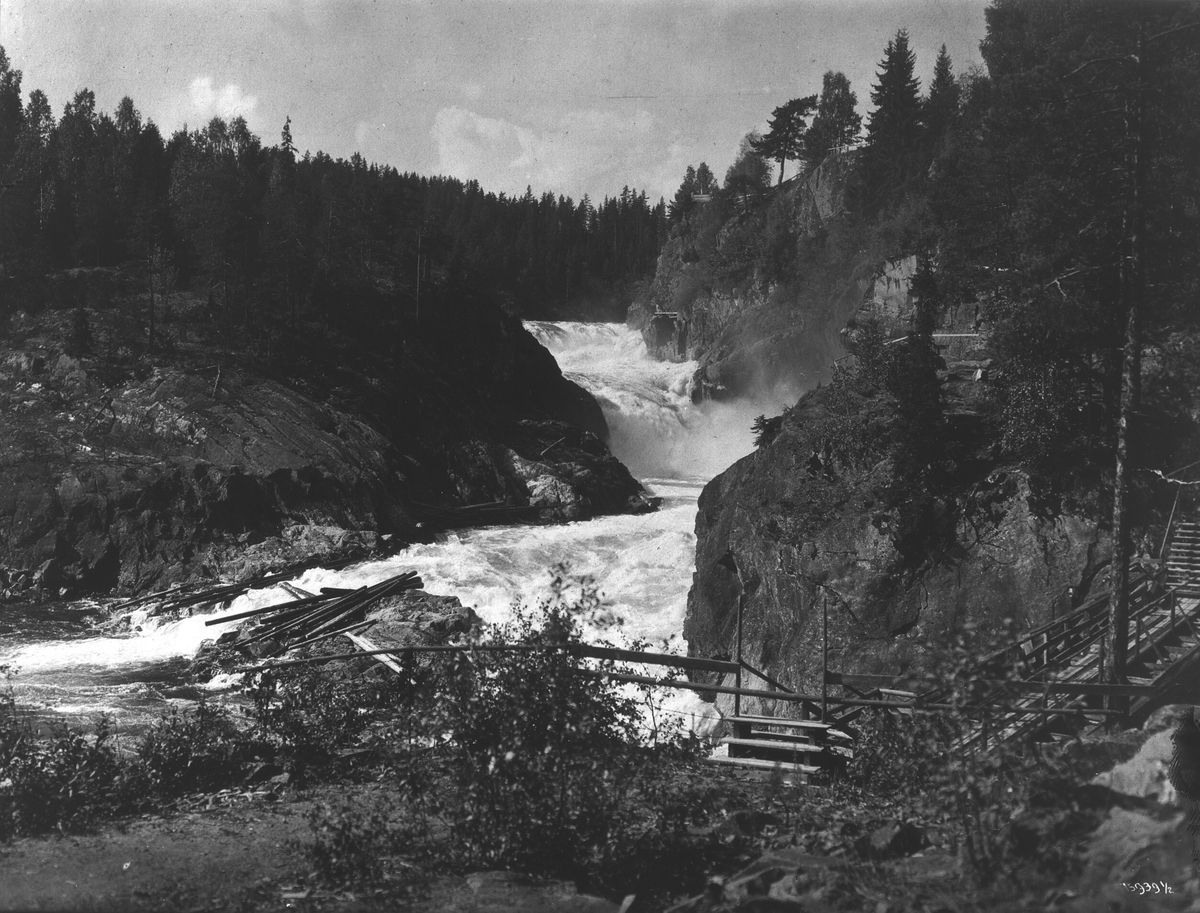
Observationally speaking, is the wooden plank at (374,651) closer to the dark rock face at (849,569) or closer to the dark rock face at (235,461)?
the dark rock face at (849,569)

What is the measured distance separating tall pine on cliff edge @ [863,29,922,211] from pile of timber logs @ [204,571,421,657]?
4764 cm

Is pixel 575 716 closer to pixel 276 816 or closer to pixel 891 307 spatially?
pixel 276 816

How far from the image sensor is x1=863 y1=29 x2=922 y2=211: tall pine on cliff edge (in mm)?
58438

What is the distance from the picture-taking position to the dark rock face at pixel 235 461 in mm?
29422

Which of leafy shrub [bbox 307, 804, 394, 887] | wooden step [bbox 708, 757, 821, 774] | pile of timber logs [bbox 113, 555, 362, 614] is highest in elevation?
leafy shrub [bbox 307, 804, 394, 887]

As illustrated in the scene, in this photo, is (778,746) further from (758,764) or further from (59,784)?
(59,784)

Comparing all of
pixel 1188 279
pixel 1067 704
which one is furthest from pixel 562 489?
pixel 1067 704

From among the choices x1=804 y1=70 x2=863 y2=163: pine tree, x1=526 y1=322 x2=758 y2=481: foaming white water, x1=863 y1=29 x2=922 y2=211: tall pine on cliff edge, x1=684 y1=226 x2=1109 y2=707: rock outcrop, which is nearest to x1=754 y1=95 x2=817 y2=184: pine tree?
x1=804 y1=70 x2=863 y2=163: pine tree

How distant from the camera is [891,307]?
38094 millimetres

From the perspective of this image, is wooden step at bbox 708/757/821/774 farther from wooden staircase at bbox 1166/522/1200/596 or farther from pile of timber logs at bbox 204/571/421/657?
pile of timber logs at bbox 204/571/421/657

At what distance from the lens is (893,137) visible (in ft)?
201

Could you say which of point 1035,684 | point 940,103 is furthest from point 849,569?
point 940,103

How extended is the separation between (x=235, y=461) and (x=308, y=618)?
11.7 meters

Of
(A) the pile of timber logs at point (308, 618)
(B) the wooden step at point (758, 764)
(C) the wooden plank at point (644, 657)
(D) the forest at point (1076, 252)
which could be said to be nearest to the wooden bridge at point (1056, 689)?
(B) the wooden step at point (758, 764)
